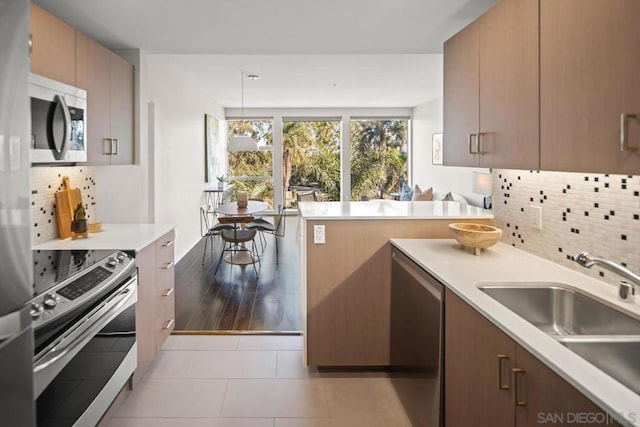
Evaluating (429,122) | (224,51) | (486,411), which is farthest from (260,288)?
(429,122)

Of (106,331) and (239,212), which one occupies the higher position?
(239,212)

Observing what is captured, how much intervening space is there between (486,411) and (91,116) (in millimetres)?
Result: 2720

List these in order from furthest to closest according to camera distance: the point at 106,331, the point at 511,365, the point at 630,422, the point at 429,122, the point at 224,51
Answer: the point at 429,122 → the point at 224,51 → the point at 106,331 → the point at 511,365 → the point at 630,422

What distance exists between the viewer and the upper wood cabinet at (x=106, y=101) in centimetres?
277

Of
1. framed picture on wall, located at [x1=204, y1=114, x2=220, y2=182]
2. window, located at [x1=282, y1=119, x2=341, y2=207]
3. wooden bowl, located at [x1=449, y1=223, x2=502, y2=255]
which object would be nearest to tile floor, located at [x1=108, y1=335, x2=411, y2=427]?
wooden bowl, located at [x1=449, y1=223, x2=502, y2=255]

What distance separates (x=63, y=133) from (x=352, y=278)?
183 cm

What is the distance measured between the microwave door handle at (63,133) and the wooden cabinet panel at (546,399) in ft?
7.55

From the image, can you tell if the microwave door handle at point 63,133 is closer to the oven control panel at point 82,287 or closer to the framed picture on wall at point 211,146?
the oven control panel at point 82,287

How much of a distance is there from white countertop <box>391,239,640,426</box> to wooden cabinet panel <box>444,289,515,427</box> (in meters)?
0.05

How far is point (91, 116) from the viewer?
2816 millimetres

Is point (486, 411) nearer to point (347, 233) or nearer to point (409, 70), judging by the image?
point (347, 233)

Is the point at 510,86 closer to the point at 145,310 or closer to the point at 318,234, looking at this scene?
the point at 318,234

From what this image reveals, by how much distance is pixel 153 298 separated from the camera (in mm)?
2820

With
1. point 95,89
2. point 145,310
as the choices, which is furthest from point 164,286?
point 95,89
